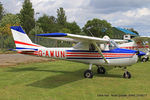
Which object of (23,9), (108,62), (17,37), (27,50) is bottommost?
(108,62)

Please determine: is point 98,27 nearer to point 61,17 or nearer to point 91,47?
point 61,17

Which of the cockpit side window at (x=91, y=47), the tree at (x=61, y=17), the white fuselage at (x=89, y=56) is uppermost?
the tree at (x=61, y=17)

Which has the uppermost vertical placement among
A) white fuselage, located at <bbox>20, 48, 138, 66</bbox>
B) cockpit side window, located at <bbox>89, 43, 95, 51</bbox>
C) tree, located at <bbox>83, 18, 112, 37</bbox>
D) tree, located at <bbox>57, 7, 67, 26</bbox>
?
tree, located at <bbox>57, 7, 67, 26</bbox>

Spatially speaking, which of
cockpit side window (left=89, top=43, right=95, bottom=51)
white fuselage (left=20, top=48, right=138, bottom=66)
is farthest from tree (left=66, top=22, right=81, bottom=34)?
cockpit side window (left=89, top=43, right=95, bottom=51)

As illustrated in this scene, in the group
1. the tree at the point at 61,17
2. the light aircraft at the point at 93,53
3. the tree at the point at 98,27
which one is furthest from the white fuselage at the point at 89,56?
the tree at the point at 61,17

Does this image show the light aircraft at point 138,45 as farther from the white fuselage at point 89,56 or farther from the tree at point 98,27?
the tree at point 98,27

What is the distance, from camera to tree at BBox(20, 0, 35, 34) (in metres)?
74.4

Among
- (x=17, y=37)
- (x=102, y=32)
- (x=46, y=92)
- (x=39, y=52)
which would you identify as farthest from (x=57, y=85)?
(x=102, y=32)

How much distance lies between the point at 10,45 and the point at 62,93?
960 inches

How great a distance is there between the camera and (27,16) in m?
73.9

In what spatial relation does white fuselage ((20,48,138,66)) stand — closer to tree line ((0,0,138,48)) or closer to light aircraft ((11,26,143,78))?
light aircraft ((11,26,143,78))

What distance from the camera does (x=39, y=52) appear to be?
11.1 meters

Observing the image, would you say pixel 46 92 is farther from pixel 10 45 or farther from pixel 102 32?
pixel 102 32

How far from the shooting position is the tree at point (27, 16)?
7444 centimetres
